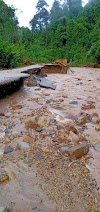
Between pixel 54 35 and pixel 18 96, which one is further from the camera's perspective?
pixel 54 35

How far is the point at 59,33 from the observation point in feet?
78.9

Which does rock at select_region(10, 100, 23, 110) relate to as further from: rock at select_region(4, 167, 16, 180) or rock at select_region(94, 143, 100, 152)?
rock at select_region(4, 167, 16, 180)

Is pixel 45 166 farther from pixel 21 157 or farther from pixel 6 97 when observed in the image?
pixel 6 97

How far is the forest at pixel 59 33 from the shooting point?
47.8 ft

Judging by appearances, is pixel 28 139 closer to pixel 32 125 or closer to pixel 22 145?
pixel 22 145

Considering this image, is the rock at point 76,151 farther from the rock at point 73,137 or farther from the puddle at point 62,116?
the puddle at point 62,116

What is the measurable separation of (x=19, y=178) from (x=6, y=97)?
2.19 m

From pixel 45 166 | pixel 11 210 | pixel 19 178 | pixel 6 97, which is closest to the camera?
pixel 11 210

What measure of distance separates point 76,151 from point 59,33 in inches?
913

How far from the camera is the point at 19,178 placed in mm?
1669

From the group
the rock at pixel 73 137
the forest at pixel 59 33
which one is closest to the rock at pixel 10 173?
the rock at pixel 73 137

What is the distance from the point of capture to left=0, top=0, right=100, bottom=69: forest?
1455 cm

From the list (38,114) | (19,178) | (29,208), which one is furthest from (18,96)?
(29,208)

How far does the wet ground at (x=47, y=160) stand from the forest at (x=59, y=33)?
1175 cm
